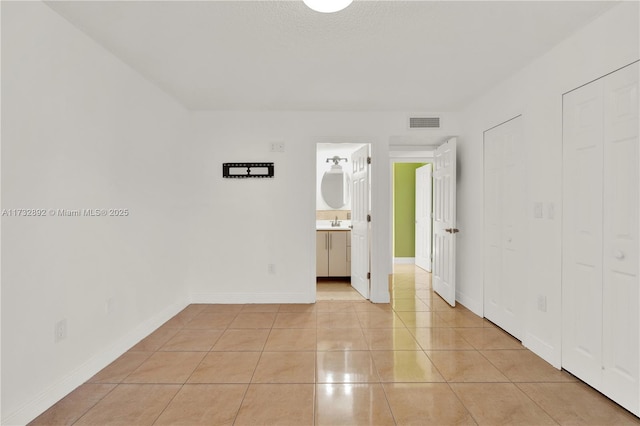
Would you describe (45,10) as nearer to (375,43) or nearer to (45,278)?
(45,278)

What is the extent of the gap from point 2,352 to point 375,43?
115 inches

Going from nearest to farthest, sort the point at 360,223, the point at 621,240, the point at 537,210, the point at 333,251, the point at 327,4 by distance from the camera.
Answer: the point at 327,4, the point at 621,240, the point at 537,210, the point at 360,223, the point at 333,251

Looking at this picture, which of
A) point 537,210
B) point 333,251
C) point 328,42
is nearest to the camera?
point 328,42

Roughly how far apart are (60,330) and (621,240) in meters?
3.46

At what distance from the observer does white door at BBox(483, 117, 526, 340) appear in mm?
3006

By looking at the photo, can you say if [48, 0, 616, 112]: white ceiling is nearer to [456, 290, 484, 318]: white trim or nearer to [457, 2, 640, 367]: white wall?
[457, 2, 640, 367]: white wall

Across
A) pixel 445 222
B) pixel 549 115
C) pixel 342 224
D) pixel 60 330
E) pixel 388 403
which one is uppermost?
pixel 549 115

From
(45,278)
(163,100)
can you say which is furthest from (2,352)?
(163,100)

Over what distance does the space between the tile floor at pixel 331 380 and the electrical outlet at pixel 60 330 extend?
0.38 meters

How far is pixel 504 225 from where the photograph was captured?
10.6ft

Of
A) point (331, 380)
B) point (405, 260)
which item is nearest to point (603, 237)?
point (331, 380)

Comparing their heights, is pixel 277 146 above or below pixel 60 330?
above

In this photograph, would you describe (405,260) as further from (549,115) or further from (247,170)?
(549,115)

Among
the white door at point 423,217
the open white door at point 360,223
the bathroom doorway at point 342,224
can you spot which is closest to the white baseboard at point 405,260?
the white door at point 423,217
